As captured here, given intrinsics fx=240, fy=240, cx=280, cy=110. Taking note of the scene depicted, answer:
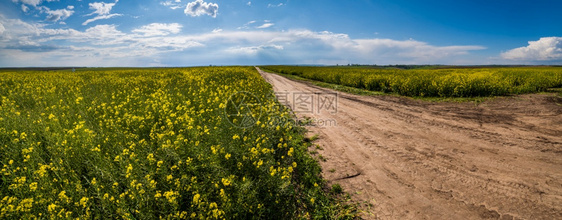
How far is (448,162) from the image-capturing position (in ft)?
17.7

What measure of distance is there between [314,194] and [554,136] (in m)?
7.59

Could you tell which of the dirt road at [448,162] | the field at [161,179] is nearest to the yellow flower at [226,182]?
the field at [161,179]

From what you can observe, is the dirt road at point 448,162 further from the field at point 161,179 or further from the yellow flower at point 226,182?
the yellow flower at point 226,182

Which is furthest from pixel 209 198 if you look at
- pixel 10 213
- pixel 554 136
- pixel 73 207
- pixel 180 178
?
pixel 554 136

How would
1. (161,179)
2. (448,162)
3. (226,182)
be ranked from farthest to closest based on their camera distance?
1. (448,162)
2. (161,179)
3. (226,182)

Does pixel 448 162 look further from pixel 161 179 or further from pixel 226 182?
pixel 161 179

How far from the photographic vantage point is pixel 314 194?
166 inches

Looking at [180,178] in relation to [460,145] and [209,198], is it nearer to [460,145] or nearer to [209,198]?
[209,198]

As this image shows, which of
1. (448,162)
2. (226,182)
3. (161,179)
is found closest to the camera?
(226,182)

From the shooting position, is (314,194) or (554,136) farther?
(554,136)

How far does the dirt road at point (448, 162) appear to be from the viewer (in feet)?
12.9

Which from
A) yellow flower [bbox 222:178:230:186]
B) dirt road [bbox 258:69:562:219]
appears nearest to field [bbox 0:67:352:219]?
yellow flower [bbox 222:178:230:186]

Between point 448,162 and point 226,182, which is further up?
point 226,182

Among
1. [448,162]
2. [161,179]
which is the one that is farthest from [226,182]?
[448,162]
